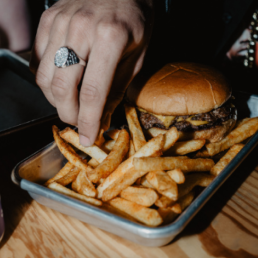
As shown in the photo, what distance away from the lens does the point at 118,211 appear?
3.91 ft

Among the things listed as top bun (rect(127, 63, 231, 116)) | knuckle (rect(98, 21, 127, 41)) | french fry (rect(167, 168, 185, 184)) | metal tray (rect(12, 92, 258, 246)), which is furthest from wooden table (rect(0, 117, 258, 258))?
knuckle (rect(98, 21, 127, 41))

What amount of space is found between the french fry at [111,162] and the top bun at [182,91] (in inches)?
19.6

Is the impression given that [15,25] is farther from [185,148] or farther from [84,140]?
[185,148]

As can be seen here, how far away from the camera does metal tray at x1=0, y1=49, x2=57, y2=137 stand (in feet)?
7.49

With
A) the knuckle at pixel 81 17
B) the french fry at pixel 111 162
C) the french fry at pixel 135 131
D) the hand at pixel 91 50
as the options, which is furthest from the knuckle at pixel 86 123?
the knuckle at pixel 81 17

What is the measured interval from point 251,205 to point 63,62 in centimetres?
128

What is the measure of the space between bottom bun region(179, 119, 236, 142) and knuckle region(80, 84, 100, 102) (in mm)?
803

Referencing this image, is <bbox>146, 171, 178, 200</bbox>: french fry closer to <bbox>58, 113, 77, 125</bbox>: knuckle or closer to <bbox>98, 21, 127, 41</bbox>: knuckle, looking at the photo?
<bbox>58, 113, 77, 125</bbox>: knuckle

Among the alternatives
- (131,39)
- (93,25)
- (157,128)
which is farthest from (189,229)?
(93,25)

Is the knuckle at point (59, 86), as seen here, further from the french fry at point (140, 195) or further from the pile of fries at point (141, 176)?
the french fry at point (140, 195)

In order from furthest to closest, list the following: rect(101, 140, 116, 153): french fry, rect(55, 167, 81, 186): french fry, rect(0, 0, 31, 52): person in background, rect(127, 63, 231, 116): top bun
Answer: rect(0, 0, 31, 52): person in background < rect(127, 63, 231, 116): top bun < rect(101, 140, 116, 153): french fry < rect(55, 167, 81, 186): french fry

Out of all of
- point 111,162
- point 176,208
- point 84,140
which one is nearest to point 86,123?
point 84,140

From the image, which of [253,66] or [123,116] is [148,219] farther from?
[253,66]

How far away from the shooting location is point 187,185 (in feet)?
4.11
